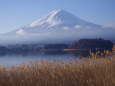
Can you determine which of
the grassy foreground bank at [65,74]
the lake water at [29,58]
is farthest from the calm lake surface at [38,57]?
the grassy foreground bank at [65,74]

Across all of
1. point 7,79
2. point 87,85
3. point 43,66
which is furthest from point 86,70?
point 7,79

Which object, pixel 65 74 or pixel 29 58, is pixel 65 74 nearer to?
pixel 65 74

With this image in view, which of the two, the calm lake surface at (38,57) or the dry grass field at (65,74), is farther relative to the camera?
the calm lake surface at (38,57)

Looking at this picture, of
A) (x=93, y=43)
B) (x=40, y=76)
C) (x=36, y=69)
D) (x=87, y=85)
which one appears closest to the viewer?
(x=87, y=85)

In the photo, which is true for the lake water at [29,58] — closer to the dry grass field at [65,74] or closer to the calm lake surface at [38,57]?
the calm lake surface at [38,57]

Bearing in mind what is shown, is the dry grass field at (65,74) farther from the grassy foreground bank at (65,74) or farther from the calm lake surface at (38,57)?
the calm lake surface at (38,57)

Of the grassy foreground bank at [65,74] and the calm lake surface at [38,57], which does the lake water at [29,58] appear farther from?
the grassy foreground bank at [65,74]

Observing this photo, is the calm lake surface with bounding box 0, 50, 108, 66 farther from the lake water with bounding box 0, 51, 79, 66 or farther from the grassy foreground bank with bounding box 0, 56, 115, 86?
the grassy foreground bank with bounding box 0, 56, 115, 86

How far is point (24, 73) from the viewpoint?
6.79 meters

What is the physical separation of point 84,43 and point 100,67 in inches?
696

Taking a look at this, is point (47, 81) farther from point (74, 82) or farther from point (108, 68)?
point (108, 68)

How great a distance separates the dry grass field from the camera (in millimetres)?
5853

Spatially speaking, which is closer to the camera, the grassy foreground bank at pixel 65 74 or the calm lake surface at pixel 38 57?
the grassy foreground bank at pixel 65 74

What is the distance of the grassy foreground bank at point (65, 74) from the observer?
230 inches
